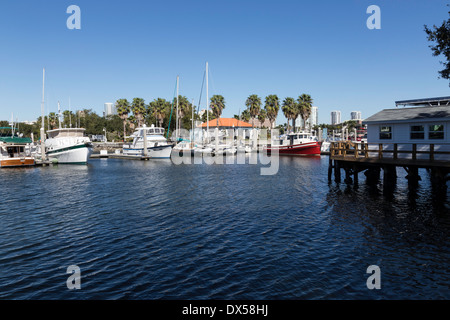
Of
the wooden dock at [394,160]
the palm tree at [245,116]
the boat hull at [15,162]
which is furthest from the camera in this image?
the palm tree at [245,116]

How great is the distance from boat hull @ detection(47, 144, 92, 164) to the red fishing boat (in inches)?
Answer: 1631

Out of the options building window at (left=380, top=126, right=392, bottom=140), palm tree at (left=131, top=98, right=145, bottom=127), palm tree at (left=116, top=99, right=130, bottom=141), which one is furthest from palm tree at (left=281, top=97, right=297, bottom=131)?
building window at (left=380, top=126, right=392, bottom=140)

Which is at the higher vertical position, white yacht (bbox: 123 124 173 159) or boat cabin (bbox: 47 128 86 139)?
boat cabin (bbox: 47 128 86 139)

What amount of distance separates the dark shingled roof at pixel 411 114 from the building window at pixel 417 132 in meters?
0.77

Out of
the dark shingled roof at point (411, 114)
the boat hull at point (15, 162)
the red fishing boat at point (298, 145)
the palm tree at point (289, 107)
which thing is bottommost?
the boat hull at point (15, 162)

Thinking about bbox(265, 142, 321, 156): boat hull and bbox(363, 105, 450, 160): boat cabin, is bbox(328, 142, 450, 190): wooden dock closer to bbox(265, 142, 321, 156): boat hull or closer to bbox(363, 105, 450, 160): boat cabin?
bbox(363, 105, 450, 160): boat cabin

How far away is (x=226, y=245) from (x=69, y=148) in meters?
46.5

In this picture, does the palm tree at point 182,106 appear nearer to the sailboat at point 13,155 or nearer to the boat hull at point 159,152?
the boat hull at point 159,152

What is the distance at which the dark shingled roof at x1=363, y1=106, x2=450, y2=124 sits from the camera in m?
22.8

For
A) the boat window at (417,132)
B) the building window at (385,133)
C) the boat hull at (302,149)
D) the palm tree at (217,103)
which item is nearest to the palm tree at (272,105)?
the palm tree at (217,103)

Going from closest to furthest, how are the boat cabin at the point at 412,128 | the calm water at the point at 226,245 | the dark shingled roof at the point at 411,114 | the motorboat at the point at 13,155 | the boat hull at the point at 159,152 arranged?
the calm water at the point at 226,245, the boat cabin at the point at 412,128, the dark shingled roof at the point at 411,114, the motorboat at the point at 13,155, the boat hull at the point at 159,152

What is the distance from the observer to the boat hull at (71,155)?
5331cm

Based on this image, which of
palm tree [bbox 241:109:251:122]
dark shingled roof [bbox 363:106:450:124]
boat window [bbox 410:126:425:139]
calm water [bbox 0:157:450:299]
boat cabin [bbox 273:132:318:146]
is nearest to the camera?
calm water [bbox 0:157:450:299]

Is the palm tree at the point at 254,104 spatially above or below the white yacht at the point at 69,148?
above
